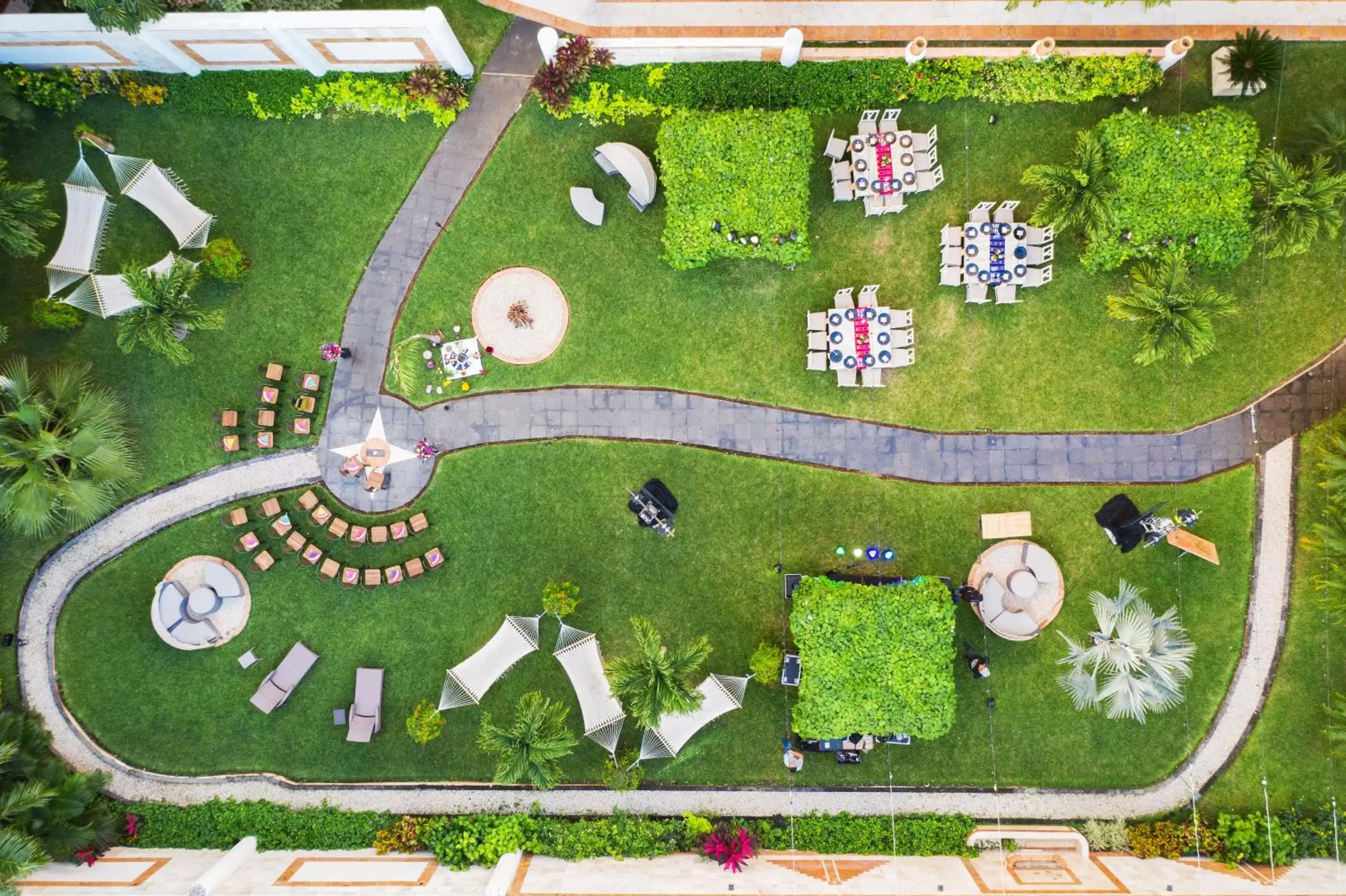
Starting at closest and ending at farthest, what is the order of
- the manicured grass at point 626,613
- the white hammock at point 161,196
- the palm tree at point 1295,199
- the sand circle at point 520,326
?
the palm tree at point 1295,199 < the white hammock at point 161,196 < the manicured grass at point 626,613 < the sand circle at point 520,326

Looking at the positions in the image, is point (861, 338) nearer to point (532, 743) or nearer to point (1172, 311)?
point (1172, 311)

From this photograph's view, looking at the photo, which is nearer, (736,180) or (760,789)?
(736,180)

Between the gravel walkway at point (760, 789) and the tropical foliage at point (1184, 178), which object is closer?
the tropical foliage at point (1184, 178)

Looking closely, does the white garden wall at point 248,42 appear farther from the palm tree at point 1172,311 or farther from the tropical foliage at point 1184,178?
the palm tree at point 1172,311

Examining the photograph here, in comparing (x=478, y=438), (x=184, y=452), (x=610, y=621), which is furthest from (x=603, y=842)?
(x=184, y=452)

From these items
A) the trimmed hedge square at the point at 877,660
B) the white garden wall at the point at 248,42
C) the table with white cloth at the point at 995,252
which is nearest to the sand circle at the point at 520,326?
the white garden wall at the point at 248,42

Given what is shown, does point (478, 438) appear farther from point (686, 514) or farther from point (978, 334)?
point (978, 334)

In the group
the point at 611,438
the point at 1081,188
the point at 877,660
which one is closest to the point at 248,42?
the point at 611,438
